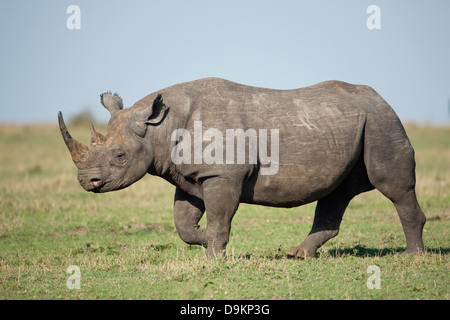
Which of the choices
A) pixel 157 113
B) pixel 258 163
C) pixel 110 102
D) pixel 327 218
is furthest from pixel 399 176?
pixel 110 102

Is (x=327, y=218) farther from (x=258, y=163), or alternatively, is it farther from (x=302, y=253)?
(x=258, y=163)

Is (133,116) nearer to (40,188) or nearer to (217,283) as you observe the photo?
(217,283)

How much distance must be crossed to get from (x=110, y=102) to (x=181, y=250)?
2892mm

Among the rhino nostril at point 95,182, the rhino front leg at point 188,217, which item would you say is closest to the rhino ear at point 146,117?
the rhino nostril at point 95,182

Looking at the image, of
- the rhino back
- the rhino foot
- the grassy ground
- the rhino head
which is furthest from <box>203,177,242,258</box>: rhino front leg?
the rhino foot

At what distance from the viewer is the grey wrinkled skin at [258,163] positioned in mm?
7543

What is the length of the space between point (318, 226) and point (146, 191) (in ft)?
28.2

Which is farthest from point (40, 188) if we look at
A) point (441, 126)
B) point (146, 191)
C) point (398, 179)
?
point (441, 126)

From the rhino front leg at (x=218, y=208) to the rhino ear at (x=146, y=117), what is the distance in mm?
993

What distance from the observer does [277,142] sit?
7883mm

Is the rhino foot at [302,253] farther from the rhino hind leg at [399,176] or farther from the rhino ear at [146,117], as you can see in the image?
the rhino ear at [146,117]

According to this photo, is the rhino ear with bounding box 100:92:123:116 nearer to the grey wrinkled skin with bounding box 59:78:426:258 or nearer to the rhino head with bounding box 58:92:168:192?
the grey wrinkled skin with bounding box 59:78:426:258

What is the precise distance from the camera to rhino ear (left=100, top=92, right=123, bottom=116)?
8141mm

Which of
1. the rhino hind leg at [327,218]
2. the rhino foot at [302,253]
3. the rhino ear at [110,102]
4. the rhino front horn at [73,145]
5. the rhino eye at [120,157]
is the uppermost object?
the rhino ear at [110,102]
